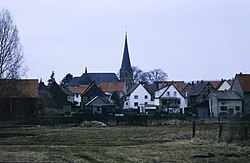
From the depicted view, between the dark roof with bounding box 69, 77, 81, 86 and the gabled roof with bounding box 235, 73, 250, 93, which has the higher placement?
the dark roof with bounding box 69, 77, 81, 86

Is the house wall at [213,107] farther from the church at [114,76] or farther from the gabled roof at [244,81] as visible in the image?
the church at [114,76]

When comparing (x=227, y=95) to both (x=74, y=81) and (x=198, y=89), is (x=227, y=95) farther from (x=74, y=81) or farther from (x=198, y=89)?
(x=74, y=81)

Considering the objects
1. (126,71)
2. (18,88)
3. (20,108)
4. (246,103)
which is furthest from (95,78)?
(18,88)

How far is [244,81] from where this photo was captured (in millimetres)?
85500

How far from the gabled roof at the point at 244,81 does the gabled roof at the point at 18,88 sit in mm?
36566

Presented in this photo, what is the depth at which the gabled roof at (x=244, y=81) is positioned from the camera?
277 ft

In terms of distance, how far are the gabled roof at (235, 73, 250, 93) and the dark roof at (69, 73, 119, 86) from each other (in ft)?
257

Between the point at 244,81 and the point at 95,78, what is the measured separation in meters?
88.7

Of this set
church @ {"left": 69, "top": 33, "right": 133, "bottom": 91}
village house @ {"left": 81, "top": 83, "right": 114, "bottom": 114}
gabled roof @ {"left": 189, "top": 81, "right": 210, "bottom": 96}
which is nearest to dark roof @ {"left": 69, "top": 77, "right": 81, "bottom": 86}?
church @ {"left": 69, "top": 33, "right": 133, "bottom": 91}

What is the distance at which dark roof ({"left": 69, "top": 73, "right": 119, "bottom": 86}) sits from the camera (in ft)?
519

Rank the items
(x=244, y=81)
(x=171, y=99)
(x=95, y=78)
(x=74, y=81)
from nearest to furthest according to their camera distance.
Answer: (x=244, y=81) < (x=171, y=99) < (x=74, y=81) < (x=95, y=78)

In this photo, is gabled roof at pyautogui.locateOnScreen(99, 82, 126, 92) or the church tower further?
the church tower

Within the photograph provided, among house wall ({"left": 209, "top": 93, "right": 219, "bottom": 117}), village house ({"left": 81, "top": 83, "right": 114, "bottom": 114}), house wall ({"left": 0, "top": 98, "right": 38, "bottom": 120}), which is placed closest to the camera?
house wall ({"left": 0, "top": 98, "right": 38, "bottom": 120})

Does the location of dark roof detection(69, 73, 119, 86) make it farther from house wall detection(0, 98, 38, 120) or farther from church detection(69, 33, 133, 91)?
house wall detection(0, 98, 38, 120)
